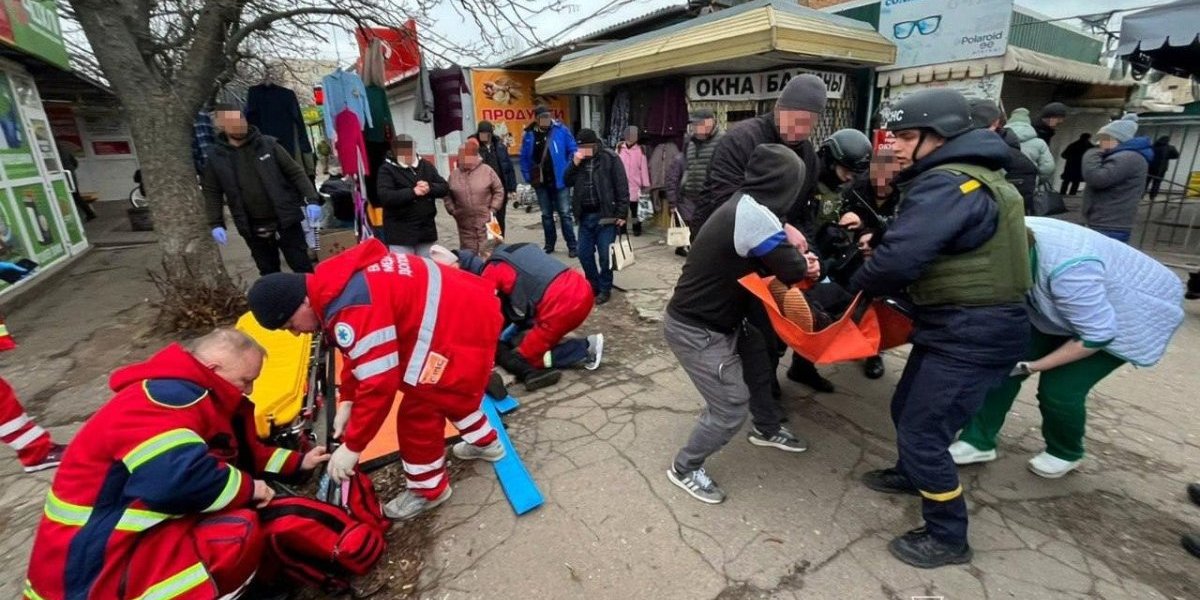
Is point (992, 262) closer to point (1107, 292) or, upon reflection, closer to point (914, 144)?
point (914, 144)

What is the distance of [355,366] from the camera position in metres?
2.02

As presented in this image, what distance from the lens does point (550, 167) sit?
7.04 meters

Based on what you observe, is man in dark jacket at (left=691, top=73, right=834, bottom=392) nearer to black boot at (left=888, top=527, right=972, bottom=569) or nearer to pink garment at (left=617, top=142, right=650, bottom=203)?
black boot at (left=888, top=527, right=972, bottom=569)

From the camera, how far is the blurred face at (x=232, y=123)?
14.8 ft

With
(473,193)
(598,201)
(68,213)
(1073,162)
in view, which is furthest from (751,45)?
(68,213)

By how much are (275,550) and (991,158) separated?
9.71 feet

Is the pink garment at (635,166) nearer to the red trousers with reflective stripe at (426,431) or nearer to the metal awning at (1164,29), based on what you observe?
the metal awning at (1164,29)

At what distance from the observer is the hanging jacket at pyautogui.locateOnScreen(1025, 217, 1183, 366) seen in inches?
84.0

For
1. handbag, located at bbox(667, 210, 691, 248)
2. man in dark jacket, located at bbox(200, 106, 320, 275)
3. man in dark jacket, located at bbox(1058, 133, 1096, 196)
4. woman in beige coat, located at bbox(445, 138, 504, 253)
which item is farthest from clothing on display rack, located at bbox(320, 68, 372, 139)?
man in dark jacket, located at bbox(1058, 133, 1096, 196)

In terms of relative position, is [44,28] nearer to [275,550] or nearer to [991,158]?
[275,550]

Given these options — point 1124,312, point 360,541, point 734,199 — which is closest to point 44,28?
point 360,541

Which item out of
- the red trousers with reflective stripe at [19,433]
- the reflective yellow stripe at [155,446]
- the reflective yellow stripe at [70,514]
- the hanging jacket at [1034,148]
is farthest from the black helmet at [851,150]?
the red trousers with reflective stripe at [19,433]

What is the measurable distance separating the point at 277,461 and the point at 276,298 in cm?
80

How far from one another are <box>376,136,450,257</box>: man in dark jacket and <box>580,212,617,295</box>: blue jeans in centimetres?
144
